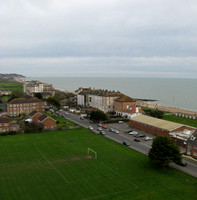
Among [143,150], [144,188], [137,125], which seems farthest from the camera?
[137,125]

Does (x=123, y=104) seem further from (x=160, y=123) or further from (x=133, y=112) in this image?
(x=160, y=123)

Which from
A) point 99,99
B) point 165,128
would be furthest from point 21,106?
point 165,128

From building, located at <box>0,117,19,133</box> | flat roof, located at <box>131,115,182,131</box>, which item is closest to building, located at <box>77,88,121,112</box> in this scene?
flat roof, located at <box>131,115,182,131</box>

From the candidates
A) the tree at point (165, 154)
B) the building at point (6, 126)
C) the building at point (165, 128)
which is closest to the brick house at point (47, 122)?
the building at point (6, 126)

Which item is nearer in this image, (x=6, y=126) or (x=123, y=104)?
(x=6, y=126)

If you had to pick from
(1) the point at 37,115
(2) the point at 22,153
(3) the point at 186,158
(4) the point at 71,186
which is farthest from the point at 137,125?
(4) the point at 71,186

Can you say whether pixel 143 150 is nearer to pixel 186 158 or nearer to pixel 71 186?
pixel 186 158
